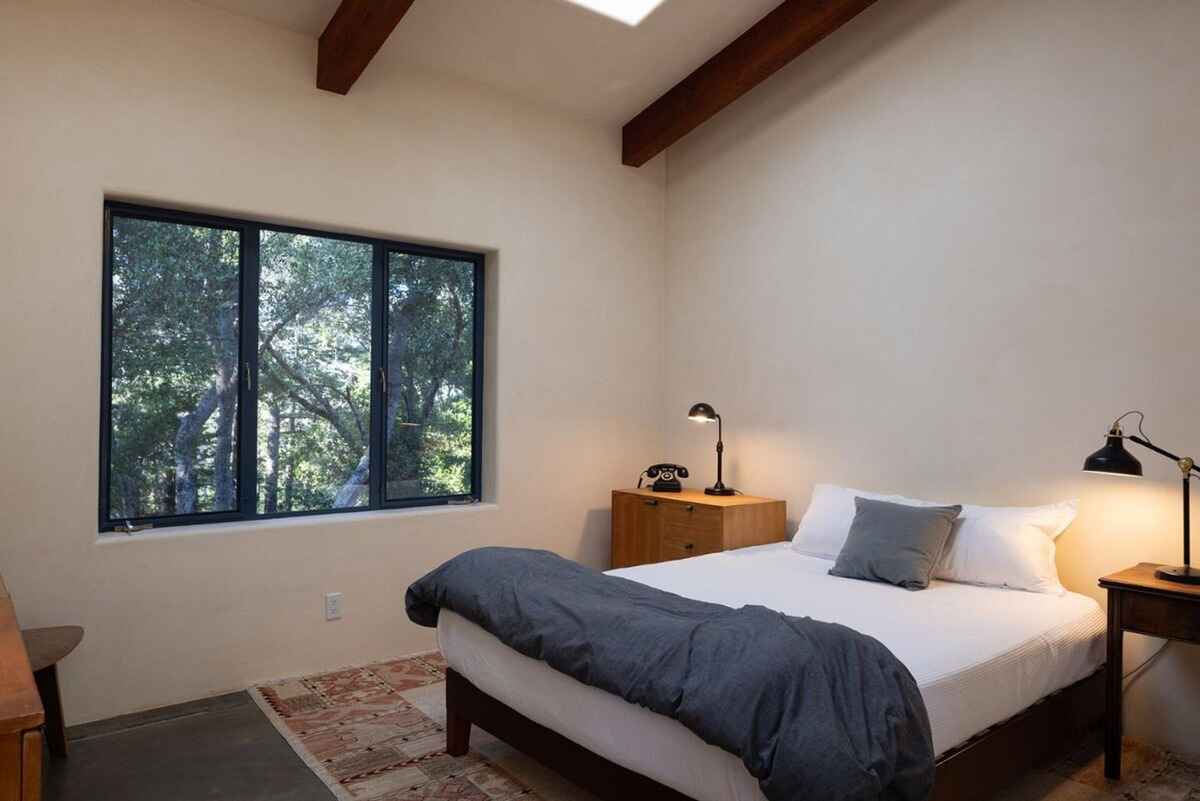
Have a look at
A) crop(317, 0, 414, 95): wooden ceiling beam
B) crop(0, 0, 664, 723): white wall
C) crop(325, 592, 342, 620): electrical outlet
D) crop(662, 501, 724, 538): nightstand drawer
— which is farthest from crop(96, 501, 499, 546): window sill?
crop(317, 0, 414, 95): wooden ceiling beam

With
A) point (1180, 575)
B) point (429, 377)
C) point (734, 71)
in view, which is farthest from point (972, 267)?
point (429, 377)

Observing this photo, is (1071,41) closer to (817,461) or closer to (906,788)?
(817,461)

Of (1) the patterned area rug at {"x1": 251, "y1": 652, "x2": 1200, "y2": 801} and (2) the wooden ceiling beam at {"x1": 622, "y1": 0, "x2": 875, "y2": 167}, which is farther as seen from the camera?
(2) the wooden ceiling beam at {"x1": 622, "y1": 0, "x2": 875, "y2": 167}

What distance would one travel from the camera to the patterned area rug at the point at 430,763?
8.57 ft

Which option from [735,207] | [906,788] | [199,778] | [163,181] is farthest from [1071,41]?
[199,778]

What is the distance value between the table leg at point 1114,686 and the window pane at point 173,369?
3545mm

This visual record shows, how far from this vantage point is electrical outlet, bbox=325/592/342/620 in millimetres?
3769

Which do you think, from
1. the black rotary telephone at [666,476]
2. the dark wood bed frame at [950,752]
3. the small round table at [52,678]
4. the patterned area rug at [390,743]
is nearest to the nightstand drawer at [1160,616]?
the dark wood bed frame at [950,752]

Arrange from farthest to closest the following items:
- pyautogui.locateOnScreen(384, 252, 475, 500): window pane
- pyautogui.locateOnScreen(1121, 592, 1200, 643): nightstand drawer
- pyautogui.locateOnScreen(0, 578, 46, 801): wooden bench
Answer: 1. pyautogui.locateOnScreen(384, 252, 475, 500): window pane
2. pyautogui.locateOnScreen(1121, 592, 1200, 643): nightstand drawer
3. pyautogui.locateOnScreen(0, 578, 46, 801): wooden bench

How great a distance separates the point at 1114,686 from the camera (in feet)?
8.91

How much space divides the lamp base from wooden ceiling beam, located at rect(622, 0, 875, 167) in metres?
2.68

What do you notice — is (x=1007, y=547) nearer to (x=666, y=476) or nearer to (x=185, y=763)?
(x=666, y=476)

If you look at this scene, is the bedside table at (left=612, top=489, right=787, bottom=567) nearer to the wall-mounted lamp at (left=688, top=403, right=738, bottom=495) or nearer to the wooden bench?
the wall-mounted lamp at (left=688, top=403, right=738, bottom=495)

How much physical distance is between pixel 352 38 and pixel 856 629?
10.1ft
